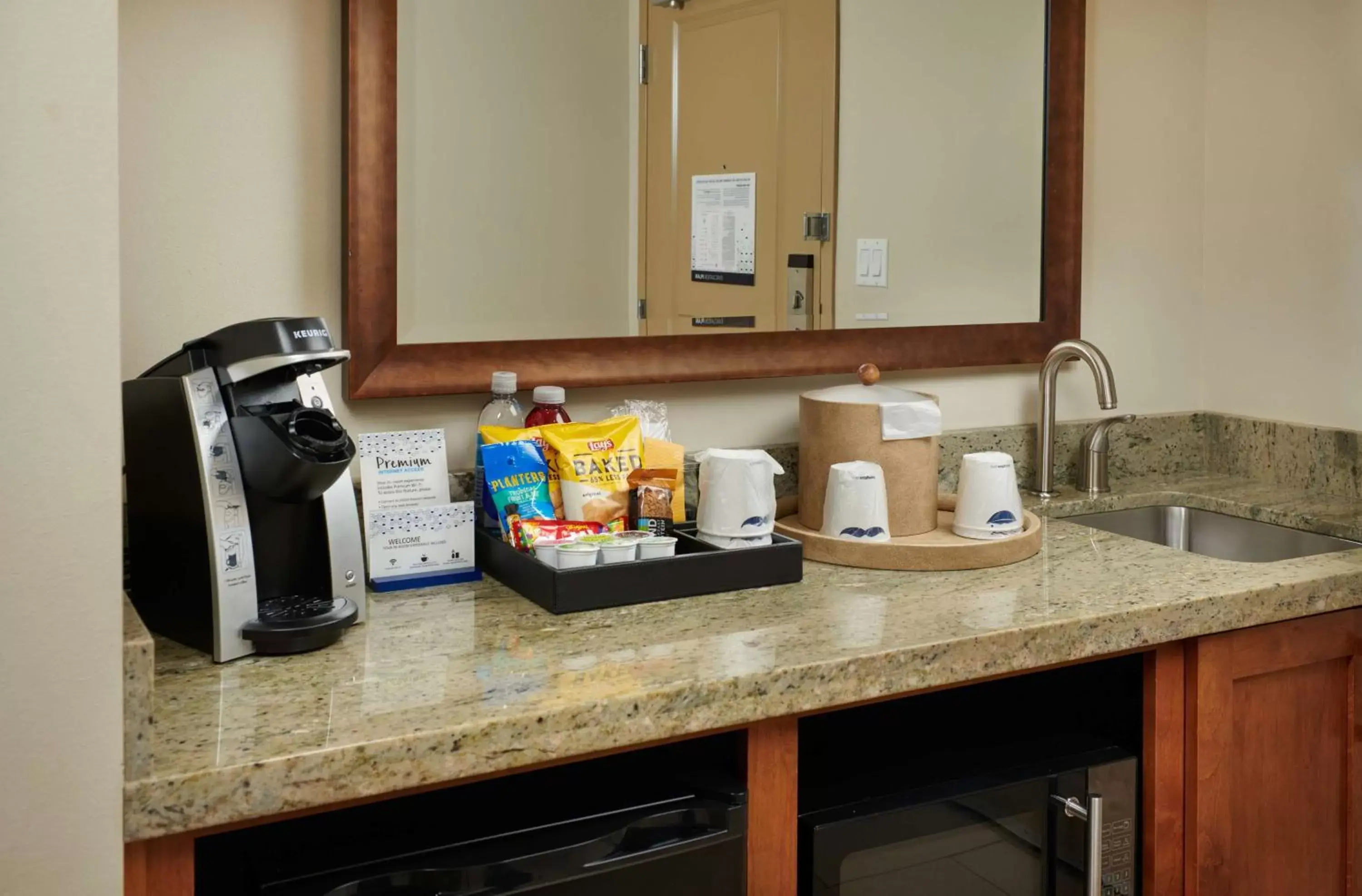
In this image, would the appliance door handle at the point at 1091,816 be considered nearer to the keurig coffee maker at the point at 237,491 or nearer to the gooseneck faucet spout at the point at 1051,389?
the gooseneck faucet spout at the point at 1051,389

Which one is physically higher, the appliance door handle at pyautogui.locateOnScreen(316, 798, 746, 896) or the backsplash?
the backsplash

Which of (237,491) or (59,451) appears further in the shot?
(237,491)

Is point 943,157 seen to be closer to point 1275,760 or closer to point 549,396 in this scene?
point 549,396

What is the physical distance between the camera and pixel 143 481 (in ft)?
4.41

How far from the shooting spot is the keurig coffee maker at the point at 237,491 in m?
1.28

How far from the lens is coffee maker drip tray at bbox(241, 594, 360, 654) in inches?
51.3

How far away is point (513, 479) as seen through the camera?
64.7 inches

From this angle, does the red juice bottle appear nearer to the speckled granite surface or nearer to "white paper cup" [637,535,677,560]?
"white paper cup" [637,535,677,560]

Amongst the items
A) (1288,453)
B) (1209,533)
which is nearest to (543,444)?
(1209,533)

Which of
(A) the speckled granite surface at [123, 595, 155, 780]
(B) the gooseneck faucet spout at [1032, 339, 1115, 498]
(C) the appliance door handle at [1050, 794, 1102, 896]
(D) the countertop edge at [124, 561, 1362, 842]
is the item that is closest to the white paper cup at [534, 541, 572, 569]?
(D) the countertop edge at [124, 561, 1362, 842]

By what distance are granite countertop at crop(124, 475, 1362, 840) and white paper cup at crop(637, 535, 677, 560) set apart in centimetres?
6

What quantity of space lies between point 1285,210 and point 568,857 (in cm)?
180

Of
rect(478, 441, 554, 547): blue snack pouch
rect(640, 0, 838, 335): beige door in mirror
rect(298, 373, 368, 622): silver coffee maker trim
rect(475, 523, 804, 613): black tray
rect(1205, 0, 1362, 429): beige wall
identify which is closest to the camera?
rect(298, 373, 368, 622): silver coffee maker trim

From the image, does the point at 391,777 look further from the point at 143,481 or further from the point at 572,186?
the point at 572,186
